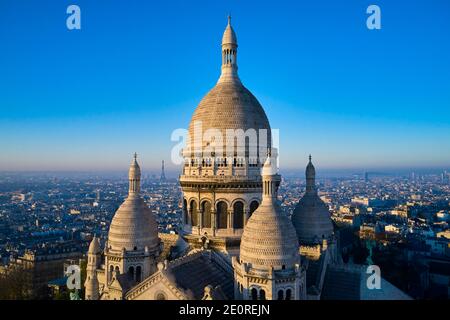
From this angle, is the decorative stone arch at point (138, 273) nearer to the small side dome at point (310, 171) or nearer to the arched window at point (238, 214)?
the arched window at point (238, 214)

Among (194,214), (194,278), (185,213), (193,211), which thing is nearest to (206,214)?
(194,214)

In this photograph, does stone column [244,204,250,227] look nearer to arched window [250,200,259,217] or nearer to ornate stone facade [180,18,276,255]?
ornate stone facade [180,18,276,255]

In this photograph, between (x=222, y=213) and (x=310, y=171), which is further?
(x=310, y=171)

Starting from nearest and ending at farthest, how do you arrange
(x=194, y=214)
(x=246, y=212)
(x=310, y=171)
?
1. (x=246, y=212)
2. (x=194, y=214)
3. (x=310, y=171)

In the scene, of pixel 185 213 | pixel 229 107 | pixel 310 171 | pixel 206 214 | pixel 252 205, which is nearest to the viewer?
pixel 252 205

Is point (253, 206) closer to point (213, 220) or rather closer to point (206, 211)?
point (213, 220)
